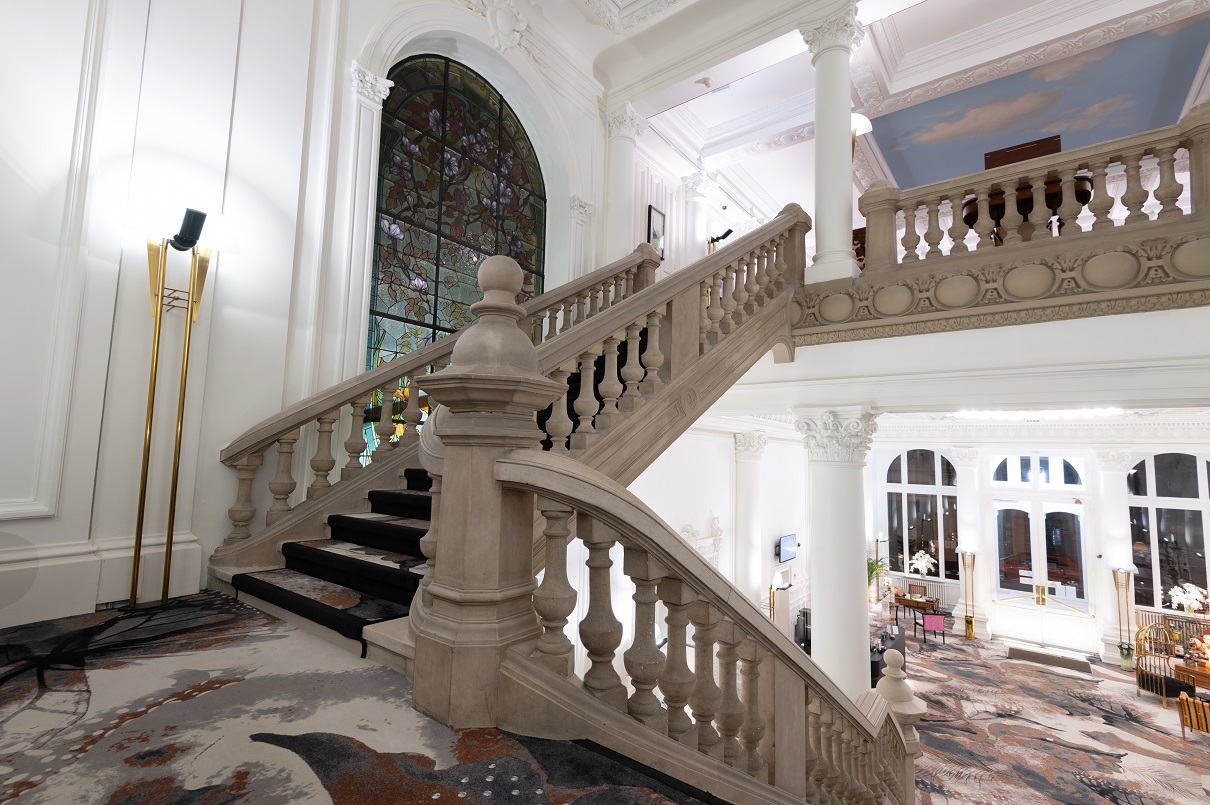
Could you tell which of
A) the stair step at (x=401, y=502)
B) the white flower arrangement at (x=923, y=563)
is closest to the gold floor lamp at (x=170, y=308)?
the stair step at (x=401, y=502)

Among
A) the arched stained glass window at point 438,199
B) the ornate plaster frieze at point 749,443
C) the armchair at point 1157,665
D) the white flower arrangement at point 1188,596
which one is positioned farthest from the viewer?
the white flower arrangement at point 1188,596

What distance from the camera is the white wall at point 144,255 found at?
Result: 2691 mm

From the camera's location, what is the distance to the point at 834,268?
491 cm

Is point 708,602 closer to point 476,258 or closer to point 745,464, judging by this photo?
point 476,258

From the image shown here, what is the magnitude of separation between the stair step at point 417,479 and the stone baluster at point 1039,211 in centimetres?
457

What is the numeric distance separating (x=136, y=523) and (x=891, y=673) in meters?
5.27

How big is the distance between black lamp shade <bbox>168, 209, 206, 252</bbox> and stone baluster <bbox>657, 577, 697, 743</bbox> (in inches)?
120

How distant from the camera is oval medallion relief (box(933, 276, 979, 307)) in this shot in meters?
4.14

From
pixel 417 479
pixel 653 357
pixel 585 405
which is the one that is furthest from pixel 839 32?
pixel 417 479

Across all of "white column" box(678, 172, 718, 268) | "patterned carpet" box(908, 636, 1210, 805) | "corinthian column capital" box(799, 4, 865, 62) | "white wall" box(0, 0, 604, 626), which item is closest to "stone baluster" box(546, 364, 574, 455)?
"white wall" box(0, 0, 604, 626)

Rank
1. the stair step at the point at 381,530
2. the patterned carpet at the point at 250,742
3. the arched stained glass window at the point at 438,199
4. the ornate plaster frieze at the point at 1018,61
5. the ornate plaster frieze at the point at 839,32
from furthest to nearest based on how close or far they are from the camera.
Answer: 1. the ornate plaster frieze at the point at 1018,61
2. the ornate plaster frieze at the point at 839,32
3. the arched stained glass window at the point at 438,199
4. the stair step at the point at 381,530
5. the patterned carpet at the point at 250,742

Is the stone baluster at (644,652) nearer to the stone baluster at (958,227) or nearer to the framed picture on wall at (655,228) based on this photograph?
the stone baluster at (958,227)

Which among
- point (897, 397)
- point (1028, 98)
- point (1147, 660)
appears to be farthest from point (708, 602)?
point (1147, 660)

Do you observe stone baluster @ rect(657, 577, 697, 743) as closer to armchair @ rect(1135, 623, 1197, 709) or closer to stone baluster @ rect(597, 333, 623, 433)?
stone baluster @ rect(597, 333, 623, 433)
